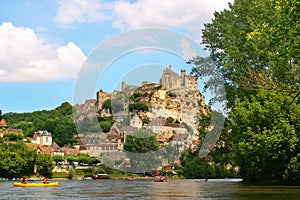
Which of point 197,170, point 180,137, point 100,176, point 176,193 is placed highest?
point 180,137

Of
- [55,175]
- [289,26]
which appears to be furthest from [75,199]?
[55,175]

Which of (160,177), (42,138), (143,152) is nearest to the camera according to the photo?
(143,152)

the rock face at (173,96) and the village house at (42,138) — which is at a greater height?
the village house at (42,138)

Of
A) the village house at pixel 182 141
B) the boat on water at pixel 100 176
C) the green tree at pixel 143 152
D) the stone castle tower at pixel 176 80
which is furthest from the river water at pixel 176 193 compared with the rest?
the boat on water at pixel 100 176

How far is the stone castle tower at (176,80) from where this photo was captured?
3708 cm

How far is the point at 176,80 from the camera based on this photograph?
4091 cm

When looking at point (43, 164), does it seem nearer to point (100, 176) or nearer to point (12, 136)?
point (100, 176)

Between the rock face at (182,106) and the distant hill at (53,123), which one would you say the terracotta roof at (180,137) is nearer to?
the rock face at (182,106)

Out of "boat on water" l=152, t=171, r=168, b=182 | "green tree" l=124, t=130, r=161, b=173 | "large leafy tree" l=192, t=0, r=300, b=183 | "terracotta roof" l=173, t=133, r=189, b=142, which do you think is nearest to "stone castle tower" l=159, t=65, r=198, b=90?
"large leafy tree" l=192, t=0, r=300, b=183

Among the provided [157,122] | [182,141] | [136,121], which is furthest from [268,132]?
[157,122]

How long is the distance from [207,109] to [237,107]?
848 cm

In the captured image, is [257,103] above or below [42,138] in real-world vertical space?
below

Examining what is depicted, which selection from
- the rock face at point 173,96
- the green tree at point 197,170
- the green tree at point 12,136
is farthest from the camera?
the green tree at point 12,136

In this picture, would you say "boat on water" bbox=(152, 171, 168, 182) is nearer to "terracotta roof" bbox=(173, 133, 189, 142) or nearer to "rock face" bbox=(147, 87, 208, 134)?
"rock face" bbox=(147, 87, 208, 134)
